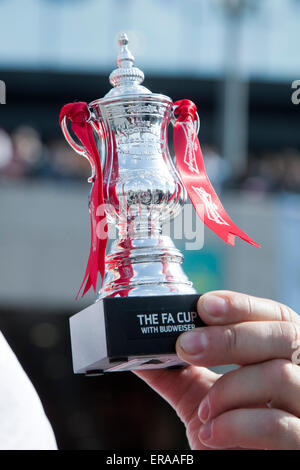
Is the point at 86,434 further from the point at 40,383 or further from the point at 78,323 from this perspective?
the point at 78,323

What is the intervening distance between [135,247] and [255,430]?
0.30 meters

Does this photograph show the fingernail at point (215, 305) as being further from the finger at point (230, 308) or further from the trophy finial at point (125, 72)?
the trophy finial at point (125, 72)

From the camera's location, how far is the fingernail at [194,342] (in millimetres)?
850

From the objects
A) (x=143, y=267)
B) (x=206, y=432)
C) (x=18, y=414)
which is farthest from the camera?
(x=143, y=267)

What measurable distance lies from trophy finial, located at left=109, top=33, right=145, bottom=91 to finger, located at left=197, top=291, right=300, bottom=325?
351 millimetres

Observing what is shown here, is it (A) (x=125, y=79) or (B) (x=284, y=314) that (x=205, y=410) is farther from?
(A) (x=125, y=79)

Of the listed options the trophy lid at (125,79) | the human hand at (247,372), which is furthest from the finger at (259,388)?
the trophy lid at (125,79)

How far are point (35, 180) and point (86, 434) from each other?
332 centimetres

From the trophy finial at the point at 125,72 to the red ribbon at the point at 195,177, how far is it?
0.08 metres

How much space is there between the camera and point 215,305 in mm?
864

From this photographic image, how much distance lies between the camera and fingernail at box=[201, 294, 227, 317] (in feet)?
2.83

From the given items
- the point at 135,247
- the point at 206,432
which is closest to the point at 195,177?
the point at 135,247

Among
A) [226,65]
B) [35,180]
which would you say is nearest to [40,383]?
[35,180]

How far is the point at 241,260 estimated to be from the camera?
7.22 metres
